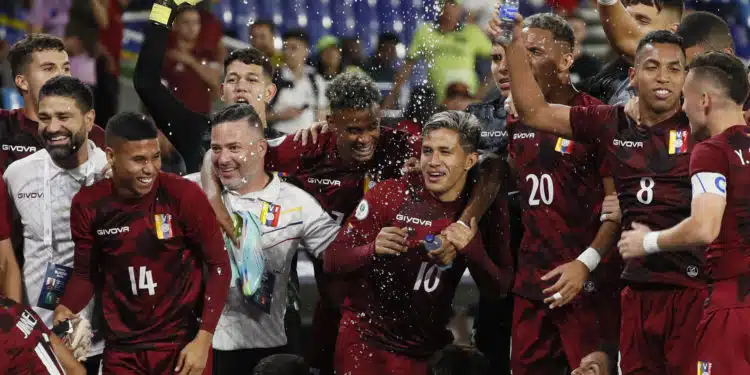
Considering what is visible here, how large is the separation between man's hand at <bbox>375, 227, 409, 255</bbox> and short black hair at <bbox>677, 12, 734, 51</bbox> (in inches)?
68.5

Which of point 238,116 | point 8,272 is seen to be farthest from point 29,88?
point 238,116

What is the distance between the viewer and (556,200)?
6.17 m

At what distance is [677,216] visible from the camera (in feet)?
18.6

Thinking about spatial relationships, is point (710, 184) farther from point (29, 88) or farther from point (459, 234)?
point (29, 88)

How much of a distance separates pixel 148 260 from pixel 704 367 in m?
2.57

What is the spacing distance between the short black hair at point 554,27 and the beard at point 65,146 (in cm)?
234

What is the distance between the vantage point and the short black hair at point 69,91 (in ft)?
20.8

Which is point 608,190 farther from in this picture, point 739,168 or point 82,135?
Answer: point 82,135

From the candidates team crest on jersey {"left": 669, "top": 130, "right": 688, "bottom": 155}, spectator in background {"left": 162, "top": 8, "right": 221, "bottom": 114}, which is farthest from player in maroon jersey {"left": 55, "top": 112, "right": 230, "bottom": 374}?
spectator in background {"left": 162, "top": 8, "right": 221, "bottom": 114}

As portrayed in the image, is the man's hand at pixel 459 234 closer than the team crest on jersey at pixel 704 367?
No

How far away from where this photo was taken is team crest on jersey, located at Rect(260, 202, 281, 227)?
6508 mm

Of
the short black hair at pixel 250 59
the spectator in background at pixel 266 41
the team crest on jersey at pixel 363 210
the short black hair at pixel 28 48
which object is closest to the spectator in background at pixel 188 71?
the spectator in background at pixel 266 41

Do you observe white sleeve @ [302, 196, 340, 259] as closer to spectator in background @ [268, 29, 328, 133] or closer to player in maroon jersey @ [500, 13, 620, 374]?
player in maroon jersey @ [500, 13, 620, 374]

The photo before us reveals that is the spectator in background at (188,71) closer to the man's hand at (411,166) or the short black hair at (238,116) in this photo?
the short black hair at (238,116)
